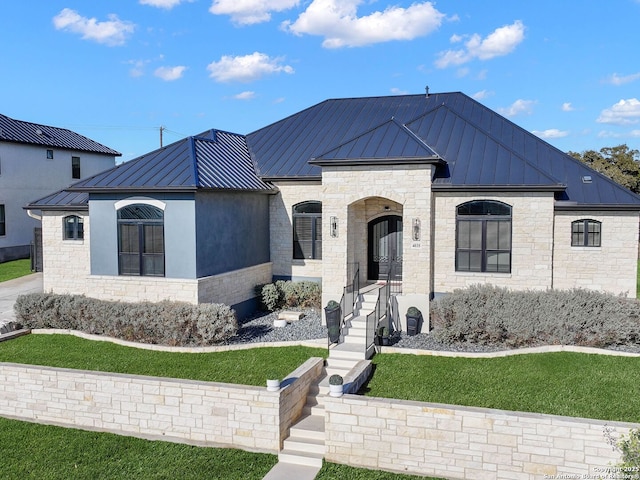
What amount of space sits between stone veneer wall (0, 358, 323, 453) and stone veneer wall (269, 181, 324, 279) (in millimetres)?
7850

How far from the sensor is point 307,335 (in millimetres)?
16703

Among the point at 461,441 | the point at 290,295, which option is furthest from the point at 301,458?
the point at 290,295

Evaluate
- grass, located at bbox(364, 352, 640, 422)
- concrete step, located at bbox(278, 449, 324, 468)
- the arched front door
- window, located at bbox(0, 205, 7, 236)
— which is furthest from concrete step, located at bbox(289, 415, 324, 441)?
window, located at bbox(0, 205, 7, 236)

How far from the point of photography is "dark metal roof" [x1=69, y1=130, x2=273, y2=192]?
17266mm

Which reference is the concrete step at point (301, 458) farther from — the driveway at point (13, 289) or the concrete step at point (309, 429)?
the driveway at point (13, 289)

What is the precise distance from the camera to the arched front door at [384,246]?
780 inches

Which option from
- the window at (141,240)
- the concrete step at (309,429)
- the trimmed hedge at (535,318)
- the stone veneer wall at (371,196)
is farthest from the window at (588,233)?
the window at (141,240)

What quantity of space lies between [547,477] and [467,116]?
15.3 metres

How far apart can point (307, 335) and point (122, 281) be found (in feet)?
19.9

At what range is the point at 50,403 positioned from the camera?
12.5 m

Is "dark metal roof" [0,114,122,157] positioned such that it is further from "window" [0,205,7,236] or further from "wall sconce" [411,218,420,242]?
"wall sconce" [411,218,420,242]

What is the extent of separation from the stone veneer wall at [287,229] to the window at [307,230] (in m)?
0.16

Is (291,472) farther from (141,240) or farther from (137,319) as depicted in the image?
(141,240)

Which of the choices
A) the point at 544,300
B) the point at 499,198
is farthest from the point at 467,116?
the point at 544,300
